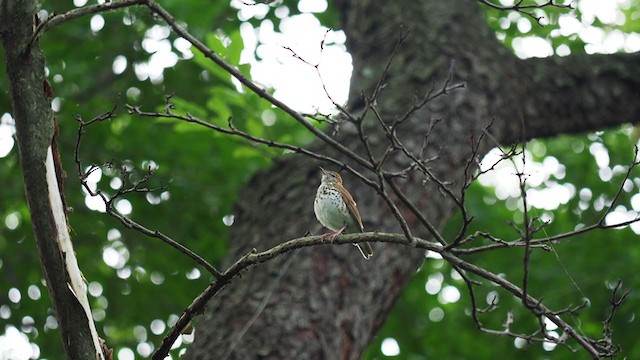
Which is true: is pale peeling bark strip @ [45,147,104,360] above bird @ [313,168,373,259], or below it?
above

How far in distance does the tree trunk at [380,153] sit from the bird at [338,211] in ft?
0.46

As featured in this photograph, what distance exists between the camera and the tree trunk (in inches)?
148

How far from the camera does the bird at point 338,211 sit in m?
3.86

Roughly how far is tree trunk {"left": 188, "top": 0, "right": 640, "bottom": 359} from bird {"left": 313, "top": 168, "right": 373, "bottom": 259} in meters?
0.14

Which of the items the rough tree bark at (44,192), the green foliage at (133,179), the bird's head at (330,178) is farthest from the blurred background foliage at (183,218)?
the rough tree bark at (44,192)

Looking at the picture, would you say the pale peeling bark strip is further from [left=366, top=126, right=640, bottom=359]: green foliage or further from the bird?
[left=366, top=126, right=640, bottom=359]: green foliage

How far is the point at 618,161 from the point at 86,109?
15.2ft

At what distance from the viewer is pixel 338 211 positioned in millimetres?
3926

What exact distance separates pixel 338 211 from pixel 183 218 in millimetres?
2763

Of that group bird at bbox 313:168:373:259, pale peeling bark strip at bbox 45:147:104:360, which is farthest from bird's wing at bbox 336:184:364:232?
pale peeling bark strip at bbox 45:147:104:360

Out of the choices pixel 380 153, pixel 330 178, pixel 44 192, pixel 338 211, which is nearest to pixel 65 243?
pixel 44 192

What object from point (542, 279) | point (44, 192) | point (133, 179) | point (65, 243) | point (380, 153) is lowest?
point (542, 279)

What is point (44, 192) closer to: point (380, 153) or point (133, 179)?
point (380, 153)

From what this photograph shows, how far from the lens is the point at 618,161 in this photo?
23.6ft
